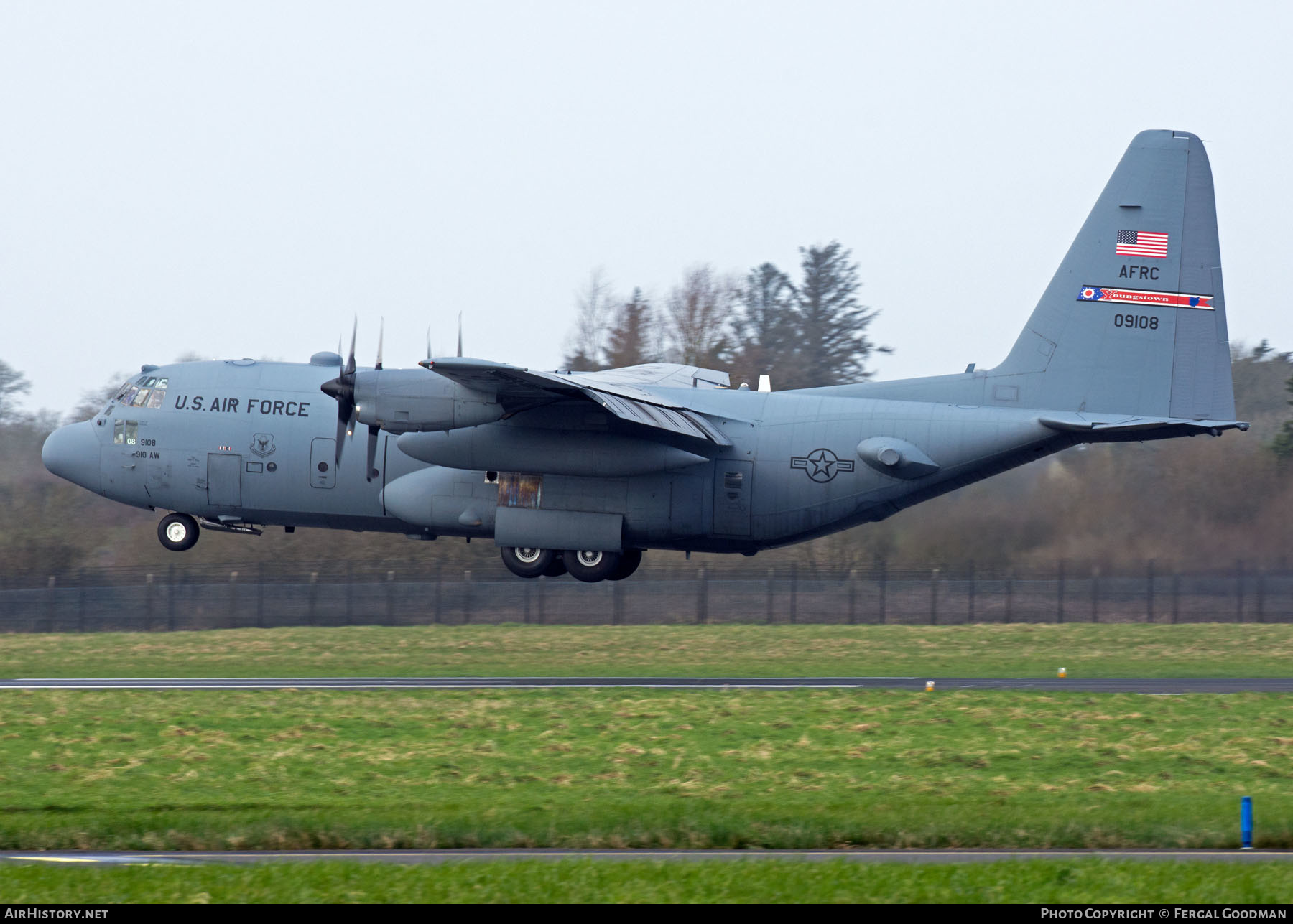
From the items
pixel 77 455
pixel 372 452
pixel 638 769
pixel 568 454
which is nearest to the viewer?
pixel 638 769

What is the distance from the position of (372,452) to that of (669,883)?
57.9ft

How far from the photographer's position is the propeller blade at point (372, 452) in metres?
27.8

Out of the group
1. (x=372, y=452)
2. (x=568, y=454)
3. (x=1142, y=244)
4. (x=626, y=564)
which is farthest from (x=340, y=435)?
(x=1142, y=244)

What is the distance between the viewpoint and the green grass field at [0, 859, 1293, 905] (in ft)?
38.7

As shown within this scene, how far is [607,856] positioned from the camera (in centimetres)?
1505

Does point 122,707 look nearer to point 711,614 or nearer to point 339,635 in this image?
point 339,635

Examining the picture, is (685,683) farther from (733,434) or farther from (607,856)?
(607,856)

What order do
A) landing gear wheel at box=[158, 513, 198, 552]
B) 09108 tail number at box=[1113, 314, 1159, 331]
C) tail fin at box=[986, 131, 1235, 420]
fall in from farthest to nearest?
landing gear wheel at box=[158, 513, 198, 552] < 09108 tail number at box=[1113, 314, 1159, 331] < tail fin at box=[986, 131, 1235, 420]

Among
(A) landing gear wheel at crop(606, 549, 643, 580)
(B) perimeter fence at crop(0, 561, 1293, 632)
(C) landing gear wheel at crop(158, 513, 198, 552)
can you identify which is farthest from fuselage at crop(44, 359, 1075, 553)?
(B) perimeter fence at crop(0, 561, 1293, 632)

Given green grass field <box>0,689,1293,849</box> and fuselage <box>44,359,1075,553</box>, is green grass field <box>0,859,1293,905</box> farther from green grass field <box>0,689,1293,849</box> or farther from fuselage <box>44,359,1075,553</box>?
fuselage <box>44,359,1075,553</box>

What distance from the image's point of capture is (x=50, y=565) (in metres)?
50.2

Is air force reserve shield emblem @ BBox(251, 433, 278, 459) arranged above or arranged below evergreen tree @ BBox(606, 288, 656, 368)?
below

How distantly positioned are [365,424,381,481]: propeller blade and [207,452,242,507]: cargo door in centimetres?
288

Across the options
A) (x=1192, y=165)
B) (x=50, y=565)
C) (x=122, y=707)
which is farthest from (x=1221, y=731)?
(x=50, y=565)
